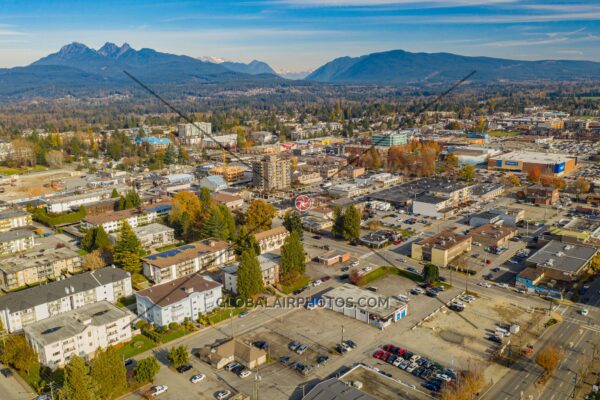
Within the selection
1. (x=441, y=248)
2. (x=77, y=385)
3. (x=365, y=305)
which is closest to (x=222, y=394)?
(x=77, y=385)

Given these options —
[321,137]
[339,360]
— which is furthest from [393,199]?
[321,137]

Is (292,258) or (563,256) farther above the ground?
(292,258)

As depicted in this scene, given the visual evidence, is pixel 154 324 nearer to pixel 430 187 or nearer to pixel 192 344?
pixel 192 344

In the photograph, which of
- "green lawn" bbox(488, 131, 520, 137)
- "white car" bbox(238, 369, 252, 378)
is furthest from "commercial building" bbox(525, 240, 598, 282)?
"green lawn" bbox(488, 131, 520, 137)

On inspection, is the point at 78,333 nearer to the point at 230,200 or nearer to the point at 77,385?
the point at 77,385

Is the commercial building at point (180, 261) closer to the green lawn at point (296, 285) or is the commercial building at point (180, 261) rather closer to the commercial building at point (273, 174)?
the green lawn at point (296, 285)
